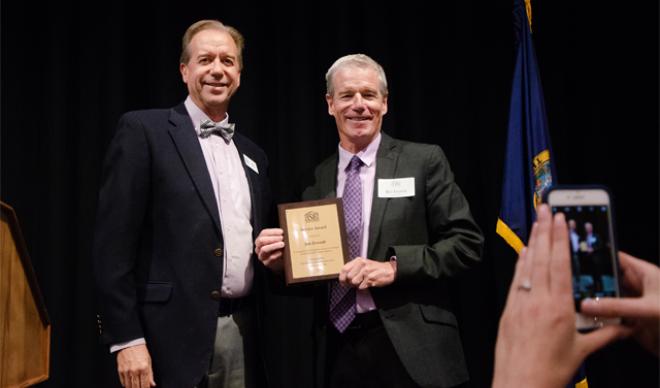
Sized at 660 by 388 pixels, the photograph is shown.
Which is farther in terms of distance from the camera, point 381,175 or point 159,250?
point 381,175

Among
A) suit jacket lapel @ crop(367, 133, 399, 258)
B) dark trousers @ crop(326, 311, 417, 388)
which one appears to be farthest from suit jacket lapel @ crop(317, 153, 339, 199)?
dark trousers @ crop(326, 311, 417, 388)

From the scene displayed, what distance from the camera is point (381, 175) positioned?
7.80 ft

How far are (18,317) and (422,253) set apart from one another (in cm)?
156

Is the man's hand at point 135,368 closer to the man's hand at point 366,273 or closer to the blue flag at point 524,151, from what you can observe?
the man's hand at point 366,273

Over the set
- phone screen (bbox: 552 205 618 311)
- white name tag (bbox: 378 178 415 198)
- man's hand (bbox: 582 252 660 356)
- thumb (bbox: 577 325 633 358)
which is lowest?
thumb (bbox: 577 325 633 358)

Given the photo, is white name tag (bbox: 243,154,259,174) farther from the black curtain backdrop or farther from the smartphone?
the smartphone

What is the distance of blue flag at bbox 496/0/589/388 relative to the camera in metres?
2.96

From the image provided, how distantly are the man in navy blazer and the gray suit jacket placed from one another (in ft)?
1.31

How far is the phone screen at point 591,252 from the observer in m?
0.96

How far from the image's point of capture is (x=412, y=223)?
2326 millimetres

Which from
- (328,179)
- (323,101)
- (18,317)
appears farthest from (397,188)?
(18,317)

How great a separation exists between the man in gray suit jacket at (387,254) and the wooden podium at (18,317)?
91 centimetres

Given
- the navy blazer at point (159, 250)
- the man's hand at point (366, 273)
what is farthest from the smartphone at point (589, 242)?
the navy blazer at point (159, 250)

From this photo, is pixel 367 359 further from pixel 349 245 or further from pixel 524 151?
pixel 524 151
